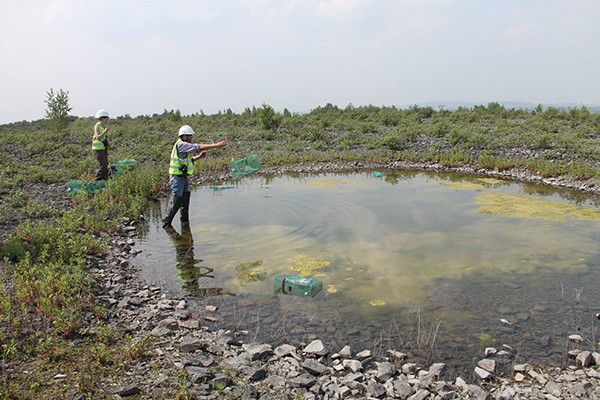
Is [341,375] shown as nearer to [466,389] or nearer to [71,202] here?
[466,389]

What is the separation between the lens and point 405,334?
525 centimetres

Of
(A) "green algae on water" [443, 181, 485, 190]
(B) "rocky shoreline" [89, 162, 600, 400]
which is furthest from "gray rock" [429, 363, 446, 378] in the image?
(A) "green algae on water" [443, 181, 485, 190]

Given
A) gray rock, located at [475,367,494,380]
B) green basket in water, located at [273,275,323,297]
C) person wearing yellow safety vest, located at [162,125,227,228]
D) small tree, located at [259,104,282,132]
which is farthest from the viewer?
small tree, located at [259,104,282,132]

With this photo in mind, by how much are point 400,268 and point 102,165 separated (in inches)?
→ 364

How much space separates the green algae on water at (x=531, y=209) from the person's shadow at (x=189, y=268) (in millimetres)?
6870

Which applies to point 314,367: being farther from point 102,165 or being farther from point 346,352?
point 102,165

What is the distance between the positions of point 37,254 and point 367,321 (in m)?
5.47

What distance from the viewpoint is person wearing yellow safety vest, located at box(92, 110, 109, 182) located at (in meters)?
11.8

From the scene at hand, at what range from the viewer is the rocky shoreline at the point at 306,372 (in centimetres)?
404

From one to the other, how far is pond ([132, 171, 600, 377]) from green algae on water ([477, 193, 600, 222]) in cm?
4

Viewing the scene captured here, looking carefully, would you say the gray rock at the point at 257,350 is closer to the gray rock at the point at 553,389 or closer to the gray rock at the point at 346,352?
the gray rock at the point at 346,352

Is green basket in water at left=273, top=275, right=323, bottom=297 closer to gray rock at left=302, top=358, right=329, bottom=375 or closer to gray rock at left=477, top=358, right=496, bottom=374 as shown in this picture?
gray rock at left=302, top=358, right=329, bottom=375

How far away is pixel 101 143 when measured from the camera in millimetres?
12070

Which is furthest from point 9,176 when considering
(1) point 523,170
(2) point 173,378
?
(1) point 523,170
